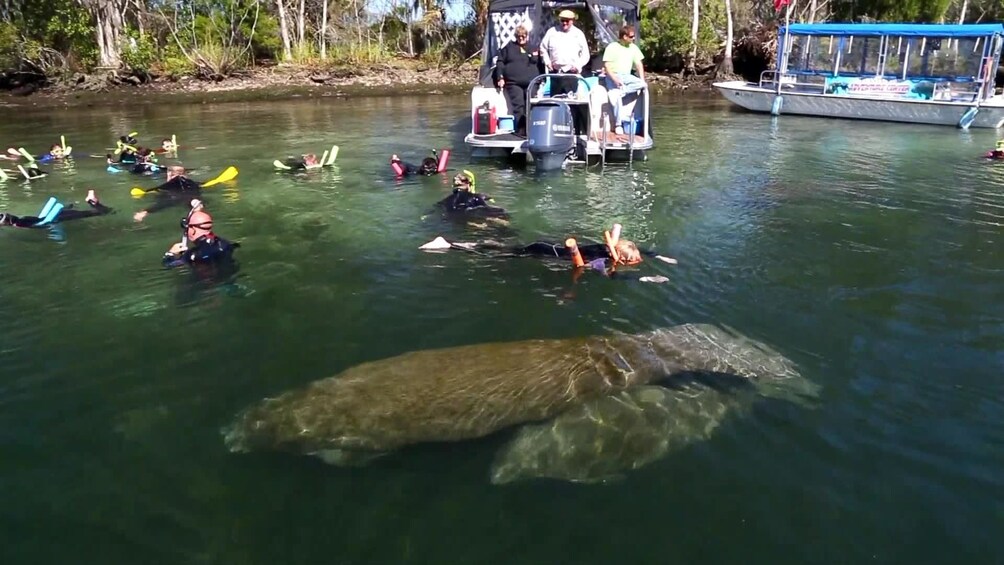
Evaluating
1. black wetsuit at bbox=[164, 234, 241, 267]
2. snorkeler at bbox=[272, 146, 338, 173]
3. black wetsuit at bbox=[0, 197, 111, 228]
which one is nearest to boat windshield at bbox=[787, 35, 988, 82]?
snorkeler at bbox=[272, 146, 338, 173]

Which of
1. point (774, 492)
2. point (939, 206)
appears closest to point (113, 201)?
point (774, 492)

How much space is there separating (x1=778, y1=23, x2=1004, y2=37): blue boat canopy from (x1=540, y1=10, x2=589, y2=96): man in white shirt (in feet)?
39.4

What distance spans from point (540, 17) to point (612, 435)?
456 inches

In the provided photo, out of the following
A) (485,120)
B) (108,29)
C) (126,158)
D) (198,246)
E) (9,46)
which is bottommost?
(198,246)

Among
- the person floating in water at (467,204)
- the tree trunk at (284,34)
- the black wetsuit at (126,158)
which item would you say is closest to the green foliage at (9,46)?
the tree trunk at (284,34)

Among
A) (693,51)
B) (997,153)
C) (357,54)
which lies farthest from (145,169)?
(693,51)

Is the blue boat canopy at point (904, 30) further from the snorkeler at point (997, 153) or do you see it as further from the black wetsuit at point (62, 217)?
the black wetsuit at point (62, 217)

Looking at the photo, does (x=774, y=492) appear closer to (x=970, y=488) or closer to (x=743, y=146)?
(x=970, y=488)

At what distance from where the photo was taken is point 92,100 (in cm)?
2784

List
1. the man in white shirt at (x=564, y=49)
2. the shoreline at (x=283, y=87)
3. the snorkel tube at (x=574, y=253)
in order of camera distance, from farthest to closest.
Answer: the shoreline at (x=283, y=87) → the man in white shirt at (x=564, y=49) → the snorkel tube at (x=574, y=253)

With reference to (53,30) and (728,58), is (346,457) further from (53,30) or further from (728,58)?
(728,58)

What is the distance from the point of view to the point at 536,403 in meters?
5.05

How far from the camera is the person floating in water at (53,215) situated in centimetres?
990

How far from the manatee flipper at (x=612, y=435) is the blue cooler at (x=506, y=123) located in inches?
408
